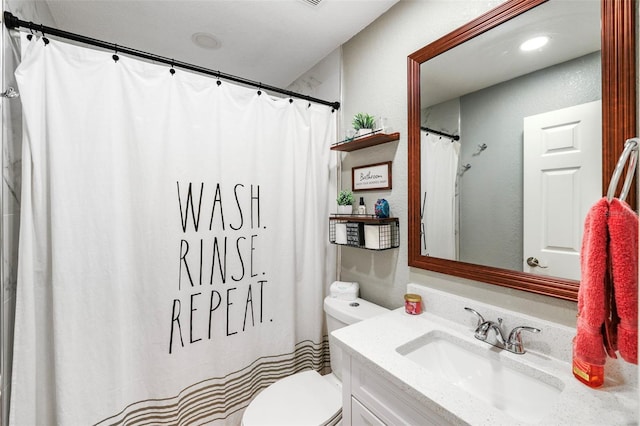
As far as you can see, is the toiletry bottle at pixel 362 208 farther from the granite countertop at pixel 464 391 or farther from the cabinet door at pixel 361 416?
the cabinet door at pixel 361 416

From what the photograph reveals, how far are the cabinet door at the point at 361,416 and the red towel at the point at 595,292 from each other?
62 cm

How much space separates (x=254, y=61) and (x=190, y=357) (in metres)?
1.94

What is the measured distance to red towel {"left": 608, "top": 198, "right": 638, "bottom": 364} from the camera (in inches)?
23.7

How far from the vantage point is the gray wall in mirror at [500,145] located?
35.5 inches

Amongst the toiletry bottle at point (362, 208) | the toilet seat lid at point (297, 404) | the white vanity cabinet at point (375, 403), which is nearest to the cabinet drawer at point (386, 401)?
the white vanity cabinet at point (375, 403)

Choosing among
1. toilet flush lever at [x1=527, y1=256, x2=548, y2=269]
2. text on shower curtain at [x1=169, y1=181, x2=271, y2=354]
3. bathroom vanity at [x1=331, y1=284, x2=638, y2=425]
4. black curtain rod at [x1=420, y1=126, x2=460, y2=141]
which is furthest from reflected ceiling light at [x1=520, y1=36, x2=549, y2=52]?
text on shower curtain at [x1=169, y1=181, x2=271, y2=354]

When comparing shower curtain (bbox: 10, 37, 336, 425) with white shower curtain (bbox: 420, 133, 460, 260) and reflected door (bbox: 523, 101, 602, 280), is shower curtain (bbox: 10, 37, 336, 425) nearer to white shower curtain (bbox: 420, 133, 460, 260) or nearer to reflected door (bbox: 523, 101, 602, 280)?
white shower curtain (bbox: 420, 133, 460, 260)

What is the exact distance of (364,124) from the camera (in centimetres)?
155

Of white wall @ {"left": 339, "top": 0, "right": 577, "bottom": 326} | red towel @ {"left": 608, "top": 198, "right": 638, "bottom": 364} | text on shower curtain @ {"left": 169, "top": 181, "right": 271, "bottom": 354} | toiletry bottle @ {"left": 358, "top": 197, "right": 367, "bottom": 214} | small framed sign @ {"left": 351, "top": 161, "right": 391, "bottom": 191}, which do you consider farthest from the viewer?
toiletry bottle @ {"left": 358, "top": 197, "right": 367, "bottom": 214}

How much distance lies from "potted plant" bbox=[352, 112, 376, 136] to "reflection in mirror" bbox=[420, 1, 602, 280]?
0.99 feet

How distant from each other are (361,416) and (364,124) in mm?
1368

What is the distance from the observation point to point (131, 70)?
4.09 feet

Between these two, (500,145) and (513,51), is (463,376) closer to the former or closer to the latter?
(500,145)

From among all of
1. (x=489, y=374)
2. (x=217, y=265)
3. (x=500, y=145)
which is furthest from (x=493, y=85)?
(x=217, y=265)
